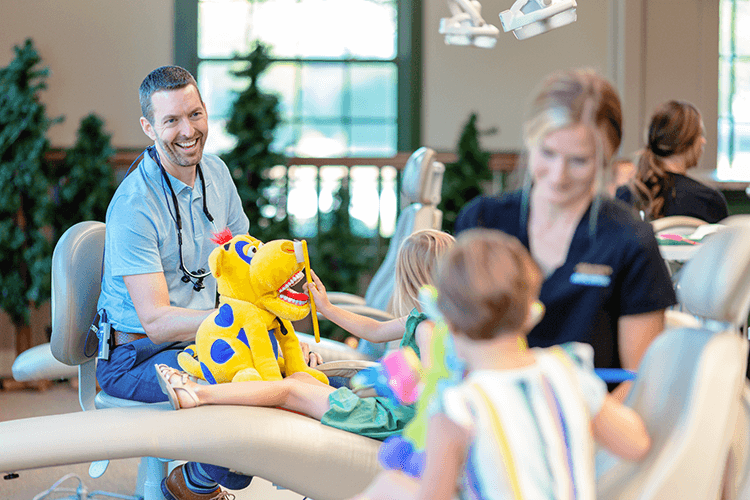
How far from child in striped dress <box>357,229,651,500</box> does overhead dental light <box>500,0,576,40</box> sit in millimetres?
1366

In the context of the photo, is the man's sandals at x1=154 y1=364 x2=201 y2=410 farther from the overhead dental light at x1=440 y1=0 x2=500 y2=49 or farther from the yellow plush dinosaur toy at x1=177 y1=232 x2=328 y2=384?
the overhead dental light at x1=440 y1=0 x2=500 y2=49

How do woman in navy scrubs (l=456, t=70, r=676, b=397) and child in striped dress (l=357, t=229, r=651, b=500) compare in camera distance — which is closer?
child in striped dress (l=357, t=229, r=651, b=500)

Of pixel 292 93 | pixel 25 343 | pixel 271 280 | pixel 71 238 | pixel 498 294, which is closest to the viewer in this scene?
pixel 498 294

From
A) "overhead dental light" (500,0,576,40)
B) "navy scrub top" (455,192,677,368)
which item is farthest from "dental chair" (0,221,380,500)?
"overhead dental light" (500,0,576,40)

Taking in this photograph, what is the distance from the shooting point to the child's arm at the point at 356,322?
1.76 metres

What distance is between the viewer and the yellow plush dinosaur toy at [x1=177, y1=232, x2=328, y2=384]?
1.63m

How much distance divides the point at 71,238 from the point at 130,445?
728 mm

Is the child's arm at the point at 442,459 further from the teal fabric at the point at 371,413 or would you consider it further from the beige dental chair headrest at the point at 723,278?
the teal fabric at the point at 371,413

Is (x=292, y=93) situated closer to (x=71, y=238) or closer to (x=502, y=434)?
(x=71, y=238)

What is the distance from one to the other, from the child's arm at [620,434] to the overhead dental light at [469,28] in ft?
6.55

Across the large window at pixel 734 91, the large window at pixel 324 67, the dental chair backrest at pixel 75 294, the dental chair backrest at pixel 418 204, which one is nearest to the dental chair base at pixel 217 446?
the dental chair backrest at pixel 75 294

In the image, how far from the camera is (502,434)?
0.89m

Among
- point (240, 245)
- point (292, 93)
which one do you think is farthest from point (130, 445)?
point (292, 93)

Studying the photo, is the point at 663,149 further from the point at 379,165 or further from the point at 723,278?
the point at 379,165
